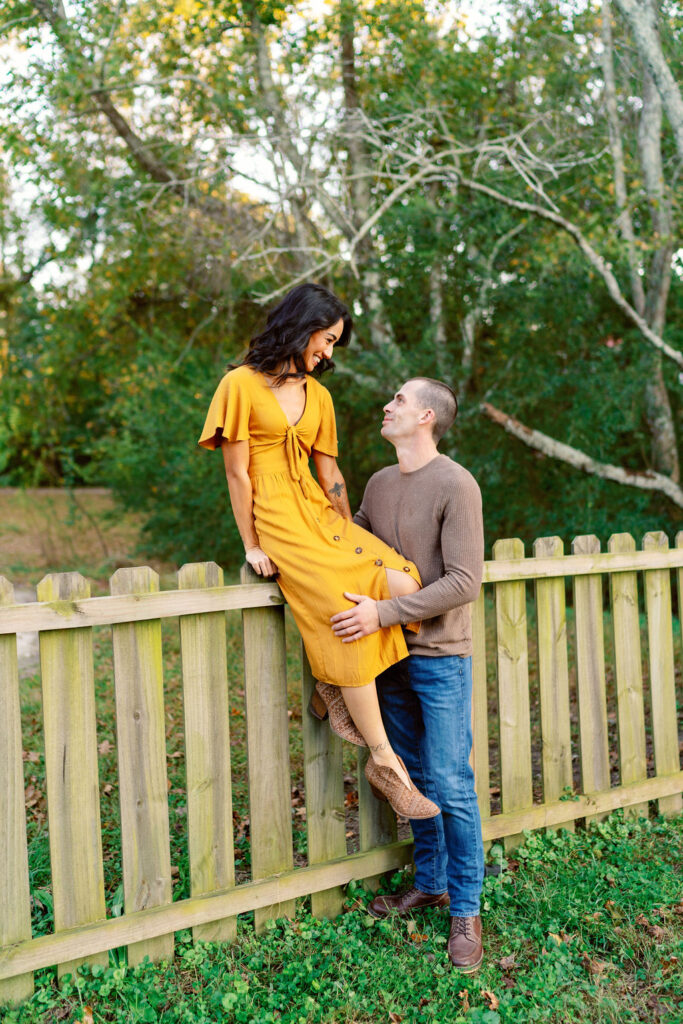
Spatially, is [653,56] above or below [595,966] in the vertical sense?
above

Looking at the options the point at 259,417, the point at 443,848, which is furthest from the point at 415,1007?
the point at 259,417

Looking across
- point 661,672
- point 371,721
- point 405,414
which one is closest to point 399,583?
→ point 371,721

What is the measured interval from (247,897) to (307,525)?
4.35 feet

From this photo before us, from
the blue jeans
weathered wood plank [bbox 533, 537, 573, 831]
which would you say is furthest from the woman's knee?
weathered wood plank [bbox 533, 537, 573, 831]

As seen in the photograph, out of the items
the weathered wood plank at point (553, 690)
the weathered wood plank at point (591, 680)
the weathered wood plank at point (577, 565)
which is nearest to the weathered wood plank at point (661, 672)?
the weathered wood plank at point (577, 565)

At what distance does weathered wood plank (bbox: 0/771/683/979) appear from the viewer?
263 cm

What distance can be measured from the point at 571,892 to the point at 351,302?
24.6ft

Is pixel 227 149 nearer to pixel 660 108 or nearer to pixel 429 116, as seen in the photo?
pixel 429 116

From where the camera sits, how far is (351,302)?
9.68 meters

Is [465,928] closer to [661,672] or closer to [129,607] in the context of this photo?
[129,607]

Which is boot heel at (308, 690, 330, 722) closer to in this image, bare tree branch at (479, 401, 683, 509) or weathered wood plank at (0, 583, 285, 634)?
weathered wood plank at (0, 583, 285, 634)

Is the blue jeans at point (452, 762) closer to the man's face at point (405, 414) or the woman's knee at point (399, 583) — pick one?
the woman's knee at point (399, 583)

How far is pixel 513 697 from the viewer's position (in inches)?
144

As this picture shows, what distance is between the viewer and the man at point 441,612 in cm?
283
